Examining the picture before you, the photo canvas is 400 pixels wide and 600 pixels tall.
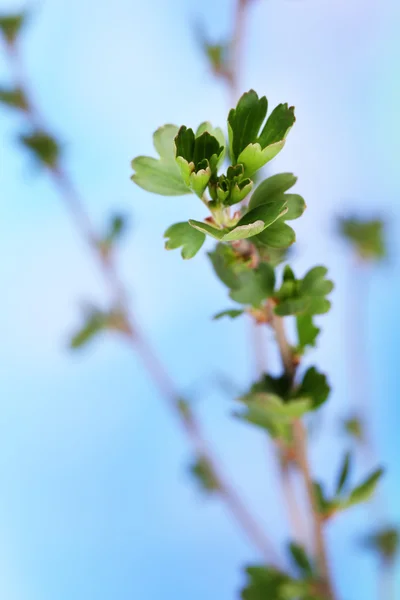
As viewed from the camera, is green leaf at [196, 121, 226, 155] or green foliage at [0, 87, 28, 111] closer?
green leaf at [196, 121, 226, 155]

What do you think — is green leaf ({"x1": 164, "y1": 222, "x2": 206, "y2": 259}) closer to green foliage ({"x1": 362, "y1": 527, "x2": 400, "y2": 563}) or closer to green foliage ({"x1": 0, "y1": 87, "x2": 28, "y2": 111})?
green foliage ({"x1": 0, "y1": 87, "x2": 28, "y2": 111})

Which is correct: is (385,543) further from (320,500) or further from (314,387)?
(314,387)

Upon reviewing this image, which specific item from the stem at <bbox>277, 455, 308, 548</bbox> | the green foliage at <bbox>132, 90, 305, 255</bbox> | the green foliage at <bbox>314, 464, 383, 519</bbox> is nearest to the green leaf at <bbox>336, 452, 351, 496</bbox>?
the green foliage at <bbox>314, 464, 383, 519</bbox>

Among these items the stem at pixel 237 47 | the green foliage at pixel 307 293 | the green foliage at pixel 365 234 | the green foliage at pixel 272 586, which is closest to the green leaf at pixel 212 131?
the green foliage at pixel 307 293

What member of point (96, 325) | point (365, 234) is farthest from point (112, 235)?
point (365, 234)

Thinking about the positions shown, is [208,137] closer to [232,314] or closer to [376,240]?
[232,314]

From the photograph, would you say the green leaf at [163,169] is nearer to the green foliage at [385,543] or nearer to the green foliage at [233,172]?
the green foliage at [233,172]

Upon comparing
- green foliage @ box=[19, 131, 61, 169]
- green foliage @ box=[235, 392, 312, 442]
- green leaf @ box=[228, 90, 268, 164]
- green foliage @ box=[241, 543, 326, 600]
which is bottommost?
green foliage @ box=[241, 543, 326, 600]

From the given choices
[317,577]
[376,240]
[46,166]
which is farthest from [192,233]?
[376,240]
